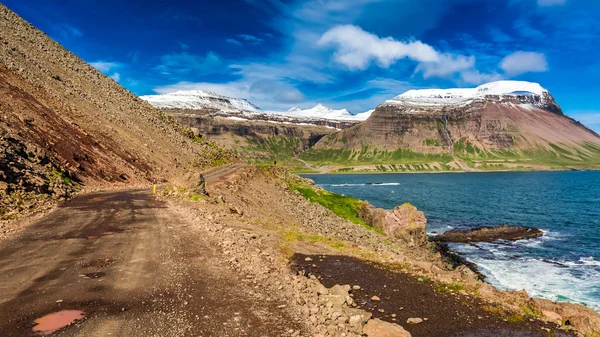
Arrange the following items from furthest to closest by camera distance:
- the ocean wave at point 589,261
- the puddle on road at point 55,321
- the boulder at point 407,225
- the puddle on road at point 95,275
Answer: the boulder at point 407,225, the ocean wave at point 589,261, the puddle on road at point 95,275, the puddle on road at point 55,321

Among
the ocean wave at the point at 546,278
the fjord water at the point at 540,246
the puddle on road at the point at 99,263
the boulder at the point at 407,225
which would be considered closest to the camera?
the puddle on road at the point at 99,263

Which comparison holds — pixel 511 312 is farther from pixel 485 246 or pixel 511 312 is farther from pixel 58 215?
pixel 485 246

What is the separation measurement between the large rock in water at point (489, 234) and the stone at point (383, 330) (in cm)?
5631

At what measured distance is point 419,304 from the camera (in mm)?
14961

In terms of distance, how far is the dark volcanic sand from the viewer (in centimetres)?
1323

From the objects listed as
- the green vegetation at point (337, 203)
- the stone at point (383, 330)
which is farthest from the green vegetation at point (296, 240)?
the green vegetation at point (337, 203)

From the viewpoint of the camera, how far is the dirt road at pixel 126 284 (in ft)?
36.4

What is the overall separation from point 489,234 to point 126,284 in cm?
6965

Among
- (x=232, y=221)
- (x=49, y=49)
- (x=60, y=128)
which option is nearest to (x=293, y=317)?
(x=232, y=221)

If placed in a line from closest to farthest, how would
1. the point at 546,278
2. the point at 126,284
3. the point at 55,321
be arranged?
the point at 55,321 < the point at 126,284 < the point at 546,278

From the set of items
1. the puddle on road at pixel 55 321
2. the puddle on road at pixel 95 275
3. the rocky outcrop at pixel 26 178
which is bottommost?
the puddle on road at pixel 55 321

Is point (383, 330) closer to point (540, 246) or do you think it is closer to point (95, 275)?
point (95, 275)

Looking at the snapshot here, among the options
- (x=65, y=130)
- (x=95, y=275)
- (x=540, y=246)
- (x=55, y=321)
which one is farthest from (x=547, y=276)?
(x=65, y=130)

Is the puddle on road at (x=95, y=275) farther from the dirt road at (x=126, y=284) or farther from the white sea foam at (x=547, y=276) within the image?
the white sea foam at (x=547, y=276)
